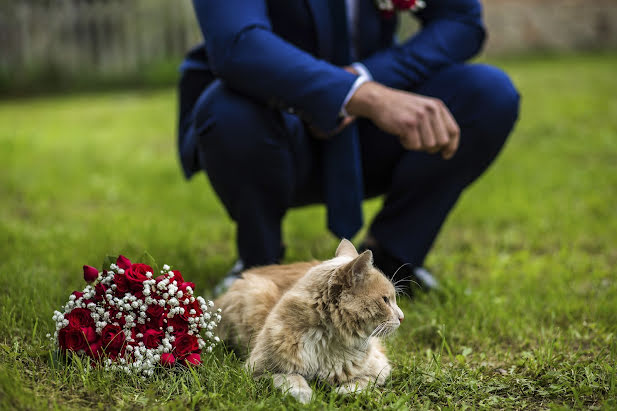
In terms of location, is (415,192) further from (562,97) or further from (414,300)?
(562,97)

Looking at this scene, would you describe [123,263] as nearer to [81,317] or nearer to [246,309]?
[81,317]

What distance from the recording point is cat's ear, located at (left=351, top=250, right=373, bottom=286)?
5.41 ft

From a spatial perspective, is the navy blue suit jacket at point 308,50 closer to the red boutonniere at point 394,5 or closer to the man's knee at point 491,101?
the red boutonniere at point 394,5

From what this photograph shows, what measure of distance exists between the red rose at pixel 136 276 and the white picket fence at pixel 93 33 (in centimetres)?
964

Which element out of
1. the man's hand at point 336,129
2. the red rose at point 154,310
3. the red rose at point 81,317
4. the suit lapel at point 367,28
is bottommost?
the red rose at point 81,317

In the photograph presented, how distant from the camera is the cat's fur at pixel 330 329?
1.73m

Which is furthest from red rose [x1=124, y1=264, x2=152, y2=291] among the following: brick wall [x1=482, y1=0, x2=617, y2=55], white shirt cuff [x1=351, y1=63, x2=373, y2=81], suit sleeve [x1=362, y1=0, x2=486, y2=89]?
brick wall [x1=482, y1=0, x2=617, y2=55]

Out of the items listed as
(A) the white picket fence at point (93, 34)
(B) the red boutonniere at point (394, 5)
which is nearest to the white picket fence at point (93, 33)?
(A) the white picket fence at point (93, 34)

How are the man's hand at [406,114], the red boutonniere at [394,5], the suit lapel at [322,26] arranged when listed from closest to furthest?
1. the man's hand at [406,114]
2. the suit lapel at [322,26]
3. the red boutonniere at [394,5]

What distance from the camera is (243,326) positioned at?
6.56 ft

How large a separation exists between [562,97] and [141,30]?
700 cm

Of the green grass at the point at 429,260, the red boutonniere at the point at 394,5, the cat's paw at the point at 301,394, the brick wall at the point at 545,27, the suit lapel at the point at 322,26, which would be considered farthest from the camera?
the brick wall at the point at 545,27

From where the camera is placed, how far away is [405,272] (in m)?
2.76

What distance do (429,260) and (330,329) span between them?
1.60 m
